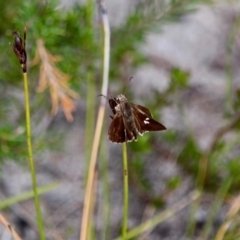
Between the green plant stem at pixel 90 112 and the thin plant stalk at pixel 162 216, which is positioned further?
the green plant stem at pixel 90 112

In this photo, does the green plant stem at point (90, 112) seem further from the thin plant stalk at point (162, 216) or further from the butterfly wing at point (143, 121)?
the butterfly wing at point (143, 121)

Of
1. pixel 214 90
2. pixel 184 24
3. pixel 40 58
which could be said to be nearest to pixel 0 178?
pixel 40 58

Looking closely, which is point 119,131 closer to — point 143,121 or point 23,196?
point 143,121

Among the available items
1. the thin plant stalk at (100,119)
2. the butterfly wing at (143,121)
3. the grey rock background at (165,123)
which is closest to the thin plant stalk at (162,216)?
the grey rock background at (165,123)

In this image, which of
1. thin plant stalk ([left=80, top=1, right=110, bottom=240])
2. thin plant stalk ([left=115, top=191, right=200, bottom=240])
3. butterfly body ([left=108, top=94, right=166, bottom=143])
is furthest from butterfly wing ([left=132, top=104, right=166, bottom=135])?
thin plant stalk ([left=115, top=191, right=200, bottom=240])

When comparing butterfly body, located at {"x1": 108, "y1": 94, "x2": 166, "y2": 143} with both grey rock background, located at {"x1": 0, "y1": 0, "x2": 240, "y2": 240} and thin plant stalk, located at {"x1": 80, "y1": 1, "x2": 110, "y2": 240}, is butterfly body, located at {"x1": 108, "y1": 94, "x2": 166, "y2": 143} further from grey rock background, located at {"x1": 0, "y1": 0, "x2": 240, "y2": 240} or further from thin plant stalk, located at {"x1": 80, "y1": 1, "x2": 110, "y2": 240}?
grey rock background, located at {"x1": 0, "y1": 0, "x2": 240, "y2": 240}

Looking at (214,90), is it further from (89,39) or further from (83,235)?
(83,235)
